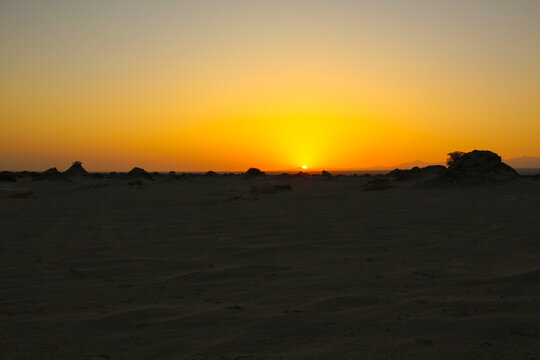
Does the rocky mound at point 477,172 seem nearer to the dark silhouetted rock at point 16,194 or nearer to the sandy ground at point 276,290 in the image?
the sandy ground at point 276,290

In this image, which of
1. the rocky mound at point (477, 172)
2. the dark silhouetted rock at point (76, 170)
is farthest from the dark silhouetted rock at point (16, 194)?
the dark silhouetted rock at point (76, 170)

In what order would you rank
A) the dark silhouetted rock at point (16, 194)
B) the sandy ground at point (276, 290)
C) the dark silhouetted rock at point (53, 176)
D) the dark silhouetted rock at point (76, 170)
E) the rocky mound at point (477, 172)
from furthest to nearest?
the dark silhouetted rock at point (76, 170) < the dark silhouetted rock at point (53, 176) < the rocky mound at point (477, 172) < the dark silhouetted rock at point (16, 194) < the sandy ground at point (276, 290)

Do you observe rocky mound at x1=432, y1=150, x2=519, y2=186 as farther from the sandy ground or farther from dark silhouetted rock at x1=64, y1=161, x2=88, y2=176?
dark silhouetted rock at x1=64, y1=161, x2=88, y2=176

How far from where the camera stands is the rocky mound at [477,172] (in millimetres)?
15086

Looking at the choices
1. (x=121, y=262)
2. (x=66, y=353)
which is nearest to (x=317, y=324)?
(x=66, y=353)

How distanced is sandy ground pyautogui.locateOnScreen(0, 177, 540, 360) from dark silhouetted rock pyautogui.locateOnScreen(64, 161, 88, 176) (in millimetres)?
31610

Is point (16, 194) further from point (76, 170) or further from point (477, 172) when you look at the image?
point (76, 170)

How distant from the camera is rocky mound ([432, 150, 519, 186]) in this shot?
15086 millimetres

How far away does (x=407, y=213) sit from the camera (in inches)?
349

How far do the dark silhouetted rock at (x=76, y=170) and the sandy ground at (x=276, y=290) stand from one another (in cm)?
→ 3161

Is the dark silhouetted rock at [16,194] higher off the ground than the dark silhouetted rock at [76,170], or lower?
lower

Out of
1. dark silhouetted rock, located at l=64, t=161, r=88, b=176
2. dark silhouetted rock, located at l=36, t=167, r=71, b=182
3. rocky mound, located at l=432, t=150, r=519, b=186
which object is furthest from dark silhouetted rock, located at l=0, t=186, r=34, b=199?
dark silhouetted rock, located at l=64, t=161, r=88, b=176

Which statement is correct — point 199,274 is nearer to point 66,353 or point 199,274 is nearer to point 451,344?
point 66,353

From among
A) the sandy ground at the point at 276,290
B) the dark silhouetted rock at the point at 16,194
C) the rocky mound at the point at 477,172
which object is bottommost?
the sandy ground at the point at 276,290
